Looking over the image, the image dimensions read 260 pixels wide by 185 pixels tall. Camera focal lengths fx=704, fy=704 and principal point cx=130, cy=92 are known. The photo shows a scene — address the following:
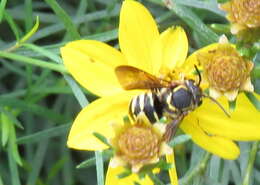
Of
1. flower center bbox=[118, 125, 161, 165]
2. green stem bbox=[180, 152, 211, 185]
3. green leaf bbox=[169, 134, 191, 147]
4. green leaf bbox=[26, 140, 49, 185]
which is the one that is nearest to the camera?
flower center bbox=[118, 125, 161, 165]

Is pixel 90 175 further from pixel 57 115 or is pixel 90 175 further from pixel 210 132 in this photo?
pixel 210 132

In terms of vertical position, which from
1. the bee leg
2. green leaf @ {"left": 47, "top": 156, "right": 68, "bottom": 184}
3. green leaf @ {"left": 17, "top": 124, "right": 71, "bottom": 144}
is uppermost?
the bee leg

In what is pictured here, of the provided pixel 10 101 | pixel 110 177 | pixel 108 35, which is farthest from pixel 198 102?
pixel 10 101

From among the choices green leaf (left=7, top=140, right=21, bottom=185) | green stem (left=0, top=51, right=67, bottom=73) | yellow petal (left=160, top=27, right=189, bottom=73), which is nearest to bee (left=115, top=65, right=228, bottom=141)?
yellow petal (left=160, top=27, right=189, bottom=73)

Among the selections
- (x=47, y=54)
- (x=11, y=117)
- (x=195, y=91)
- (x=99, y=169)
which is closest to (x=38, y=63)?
(x=47, y=54)

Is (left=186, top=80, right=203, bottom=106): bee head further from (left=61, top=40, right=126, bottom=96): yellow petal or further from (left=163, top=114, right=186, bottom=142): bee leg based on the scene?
(left=61, top=40, right=126, bottom=96): yellow petal

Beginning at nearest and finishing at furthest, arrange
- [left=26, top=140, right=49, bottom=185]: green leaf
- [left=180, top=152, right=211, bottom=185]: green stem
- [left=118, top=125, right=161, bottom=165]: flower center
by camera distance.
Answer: [left=118, top=125, right=161, bottom=165]: flower center, [left=180, top=152, right=211, bottom=185]: green stem, [left=26, top=140, right=49, bottom=185]: green leaf

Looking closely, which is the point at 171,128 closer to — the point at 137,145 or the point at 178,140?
the point at 178,140
